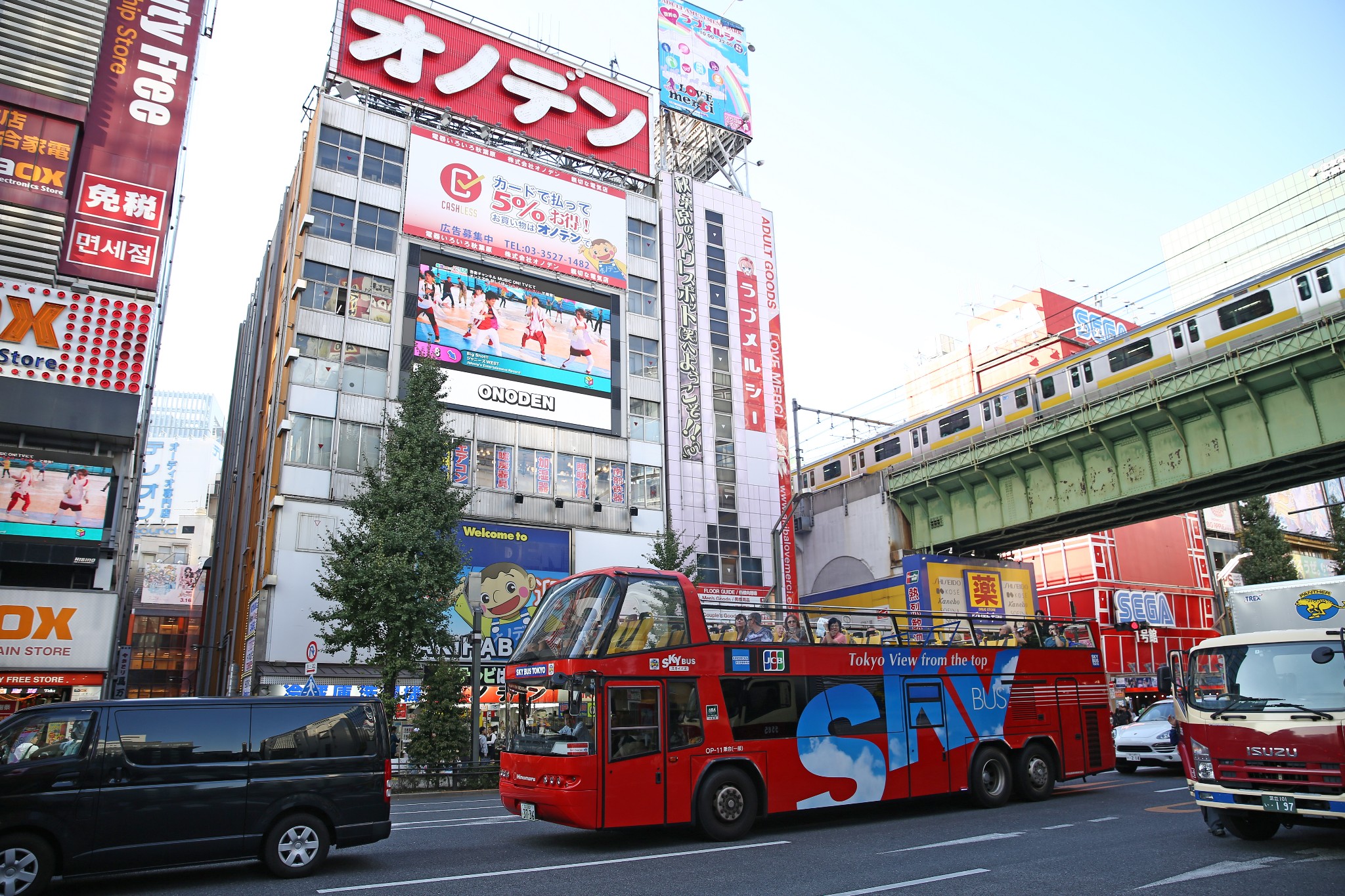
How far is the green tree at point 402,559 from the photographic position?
78.0ft

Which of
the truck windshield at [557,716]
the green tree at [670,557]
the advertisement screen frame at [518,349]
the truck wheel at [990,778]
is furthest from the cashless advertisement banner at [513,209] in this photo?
the truck wheel at [990,778]

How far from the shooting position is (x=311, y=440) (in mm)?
31312

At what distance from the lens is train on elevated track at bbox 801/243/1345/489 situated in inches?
977

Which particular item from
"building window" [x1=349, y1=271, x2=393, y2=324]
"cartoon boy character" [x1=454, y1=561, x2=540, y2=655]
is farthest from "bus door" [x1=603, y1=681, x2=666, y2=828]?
"building window" [x1=349, y1=271, x2=393, y2=324]

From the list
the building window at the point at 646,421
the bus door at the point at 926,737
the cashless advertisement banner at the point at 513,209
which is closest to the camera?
the bus door at the point at 926,737

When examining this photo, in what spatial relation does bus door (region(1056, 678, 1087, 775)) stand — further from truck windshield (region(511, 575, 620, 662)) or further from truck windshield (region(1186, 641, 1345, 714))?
truck windshield (region(511, 575, 620, 662))

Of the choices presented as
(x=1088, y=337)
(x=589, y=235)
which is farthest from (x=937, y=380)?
(x=589, y=235)

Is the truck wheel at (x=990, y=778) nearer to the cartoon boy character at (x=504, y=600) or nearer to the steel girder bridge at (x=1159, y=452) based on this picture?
the steel girder bridge at (x=1159, y=452)

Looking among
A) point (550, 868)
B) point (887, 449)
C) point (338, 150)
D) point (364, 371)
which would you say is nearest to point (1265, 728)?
point (550, 868)

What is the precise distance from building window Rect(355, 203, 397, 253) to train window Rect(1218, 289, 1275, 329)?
30.8 metres

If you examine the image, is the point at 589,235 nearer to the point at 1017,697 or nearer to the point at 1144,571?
the point at 1017,697

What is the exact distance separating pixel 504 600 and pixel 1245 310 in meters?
28.0

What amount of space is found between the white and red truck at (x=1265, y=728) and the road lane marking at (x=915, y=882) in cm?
318

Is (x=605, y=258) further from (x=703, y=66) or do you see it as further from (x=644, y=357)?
(x=703, y=66)
